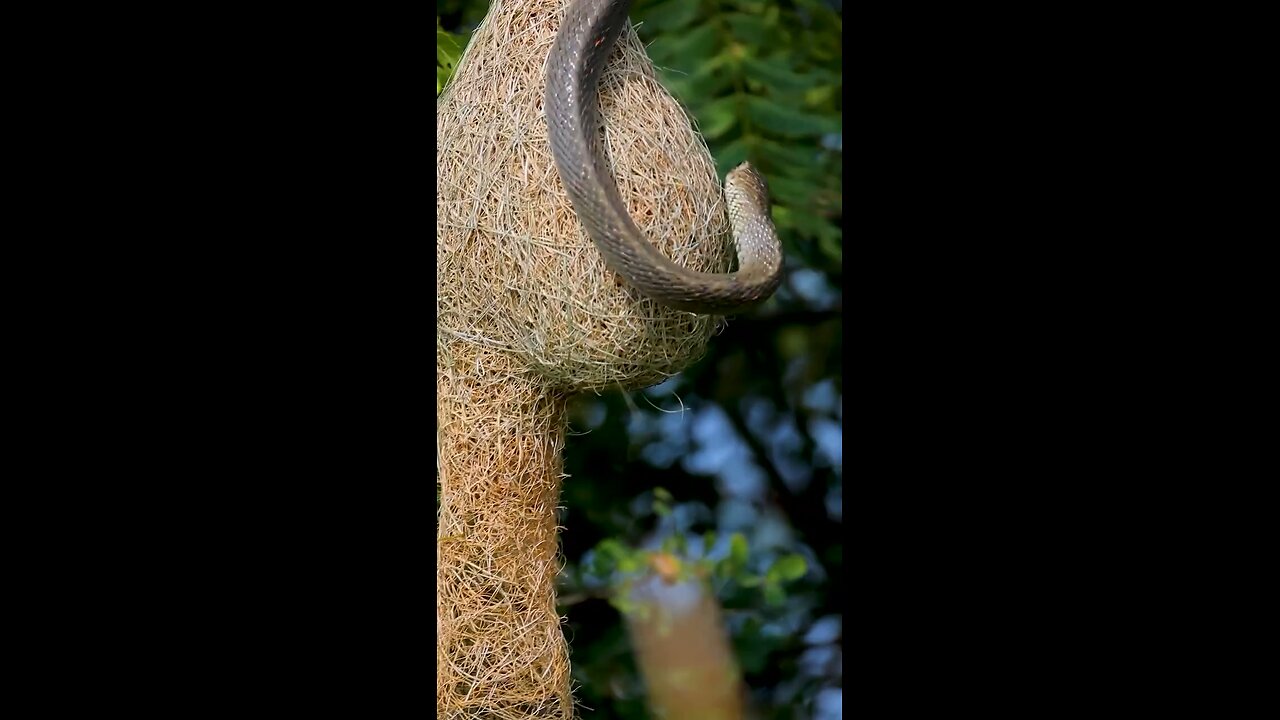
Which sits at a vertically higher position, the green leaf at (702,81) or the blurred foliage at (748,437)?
the green leaf at (702,81)

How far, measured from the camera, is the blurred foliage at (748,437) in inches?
62.7

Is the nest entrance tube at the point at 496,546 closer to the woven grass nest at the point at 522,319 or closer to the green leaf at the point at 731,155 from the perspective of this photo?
the woven grass nest at the point at 522,319

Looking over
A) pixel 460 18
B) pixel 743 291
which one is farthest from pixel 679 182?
pixel 460 18

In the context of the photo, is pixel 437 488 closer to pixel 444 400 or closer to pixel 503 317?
pixel 444 400

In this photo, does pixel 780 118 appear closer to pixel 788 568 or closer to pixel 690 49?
pixel 690 49

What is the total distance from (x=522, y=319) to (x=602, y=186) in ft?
0.60

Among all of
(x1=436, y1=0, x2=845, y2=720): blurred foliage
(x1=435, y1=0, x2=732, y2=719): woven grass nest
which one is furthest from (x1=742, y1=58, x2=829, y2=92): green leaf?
(x1=435, y1=0, x2=732, y2=719): woven grass nest

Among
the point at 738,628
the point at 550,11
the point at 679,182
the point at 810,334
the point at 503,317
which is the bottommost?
the point at 738,628

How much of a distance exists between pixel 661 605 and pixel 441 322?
0.64 m

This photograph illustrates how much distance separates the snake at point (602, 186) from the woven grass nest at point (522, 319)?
0.13 ft

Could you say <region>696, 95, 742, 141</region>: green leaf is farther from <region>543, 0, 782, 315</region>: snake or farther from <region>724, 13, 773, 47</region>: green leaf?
<region>543, 0, 782, 315</region>: snake

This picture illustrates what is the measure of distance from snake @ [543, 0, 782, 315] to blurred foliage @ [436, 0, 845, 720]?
1.01ft

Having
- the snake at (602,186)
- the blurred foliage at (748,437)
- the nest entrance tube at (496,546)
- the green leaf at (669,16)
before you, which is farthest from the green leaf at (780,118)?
the nest entrance tube at (496,546)

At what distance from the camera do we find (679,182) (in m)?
1.31
